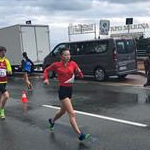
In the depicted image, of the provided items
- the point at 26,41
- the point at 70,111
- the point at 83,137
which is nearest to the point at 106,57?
the point at 26,41

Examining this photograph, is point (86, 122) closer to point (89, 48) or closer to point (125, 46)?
point (125, 46)

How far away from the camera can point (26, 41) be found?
23.5m

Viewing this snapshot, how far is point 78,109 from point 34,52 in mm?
14137

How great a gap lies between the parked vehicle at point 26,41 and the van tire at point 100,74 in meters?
7.24

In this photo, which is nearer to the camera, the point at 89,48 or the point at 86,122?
the point at 86,122

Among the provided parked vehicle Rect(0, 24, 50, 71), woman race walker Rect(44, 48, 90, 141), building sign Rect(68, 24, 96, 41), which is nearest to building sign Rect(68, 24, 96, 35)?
building sign Rect(68, 24, 96, 41)

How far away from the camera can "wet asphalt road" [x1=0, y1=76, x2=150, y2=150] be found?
688 centimetres

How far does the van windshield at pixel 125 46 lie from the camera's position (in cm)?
1653

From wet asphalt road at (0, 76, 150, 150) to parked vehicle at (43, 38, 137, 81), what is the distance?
2327mm

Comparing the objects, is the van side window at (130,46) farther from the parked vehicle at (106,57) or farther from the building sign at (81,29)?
the building sign at (81,29)

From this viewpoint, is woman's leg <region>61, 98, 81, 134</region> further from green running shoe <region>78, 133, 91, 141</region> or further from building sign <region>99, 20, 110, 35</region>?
building sign <region>99, 20, 110, 35</region>

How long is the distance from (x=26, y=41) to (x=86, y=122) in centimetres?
1556

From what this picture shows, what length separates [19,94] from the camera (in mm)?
14477

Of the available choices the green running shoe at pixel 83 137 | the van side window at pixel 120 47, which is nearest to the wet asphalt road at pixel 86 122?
the green running shoe at pixel 83 137
